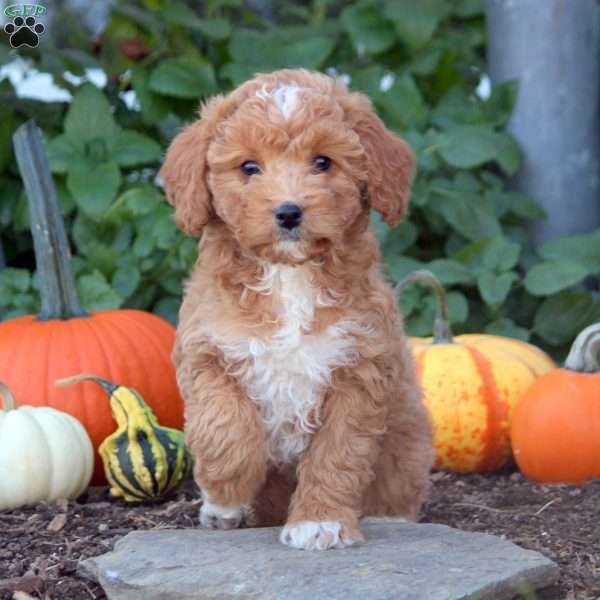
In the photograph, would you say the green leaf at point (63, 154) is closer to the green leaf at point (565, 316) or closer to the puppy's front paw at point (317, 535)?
the green leaf at point (565, 316)

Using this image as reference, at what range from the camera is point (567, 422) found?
4852 mm

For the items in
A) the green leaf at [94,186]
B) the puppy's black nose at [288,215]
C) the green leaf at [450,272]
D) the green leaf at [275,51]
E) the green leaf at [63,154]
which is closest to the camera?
the puppy's black nose at [288,215]

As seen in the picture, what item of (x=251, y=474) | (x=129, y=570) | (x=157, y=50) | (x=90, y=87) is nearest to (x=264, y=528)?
(x=251, y=474)

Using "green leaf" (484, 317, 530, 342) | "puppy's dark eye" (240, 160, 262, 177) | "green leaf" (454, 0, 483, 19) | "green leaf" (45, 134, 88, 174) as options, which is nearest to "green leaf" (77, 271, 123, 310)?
"green leaf" (45, 134, 88, 174)

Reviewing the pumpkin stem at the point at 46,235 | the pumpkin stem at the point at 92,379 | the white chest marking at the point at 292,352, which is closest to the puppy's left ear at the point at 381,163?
the white chest marking at the point at 292,352

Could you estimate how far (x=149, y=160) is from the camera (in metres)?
6.16

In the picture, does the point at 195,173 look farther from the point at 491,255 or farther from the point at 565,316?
the point at 565,316

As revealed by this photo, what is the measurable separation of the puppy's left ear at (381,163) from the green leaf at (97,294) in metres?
2.31

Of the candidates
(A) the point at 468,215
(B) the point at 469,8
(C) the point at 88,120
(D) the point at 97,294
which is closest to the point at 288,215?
(D) the point at 97,294

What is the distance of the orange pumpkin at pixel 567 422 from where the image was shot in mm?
4844

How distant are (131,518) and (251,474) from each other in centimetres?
76

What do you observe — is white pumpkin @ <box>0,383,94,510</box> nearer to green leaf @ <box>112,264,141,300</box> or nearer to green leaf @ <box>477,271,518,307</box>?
green leaf @ <box>112,264,141,300</box>

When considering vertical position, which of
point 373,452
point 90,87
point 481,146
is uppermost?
point 90,87

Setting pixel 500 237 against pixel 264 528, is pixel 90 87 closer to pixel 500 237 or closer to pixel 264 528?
pixel 500 237
